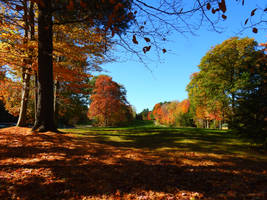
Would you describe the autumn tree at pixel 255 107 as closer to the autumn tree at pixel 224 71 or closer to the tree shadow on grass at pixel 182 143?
the tree shadow on grass at pixel 182 143

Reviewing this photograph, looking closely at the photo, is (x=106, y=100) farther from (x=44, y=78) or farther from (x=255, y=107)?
(x=255, y=107)

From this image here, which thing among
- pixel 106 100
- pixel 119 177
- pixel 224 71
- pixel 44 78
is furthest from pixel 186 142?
pixel 106 100

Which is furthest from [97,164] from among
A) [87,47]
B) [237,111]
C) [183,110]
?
[183,110]

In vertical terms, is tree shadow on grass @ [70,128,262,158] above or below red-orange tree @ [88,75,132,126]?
below

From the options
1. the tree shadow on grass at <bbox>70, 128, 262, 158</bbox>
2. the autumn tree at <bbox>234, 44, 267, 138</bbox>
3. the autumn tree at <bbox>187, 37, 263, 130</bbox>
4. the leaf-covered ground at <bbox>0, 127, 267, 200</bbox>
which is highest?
the autumn tree at <bbox>187, 37, 263, 130</bbox>

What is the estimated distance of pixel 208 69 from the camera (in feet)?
53.3

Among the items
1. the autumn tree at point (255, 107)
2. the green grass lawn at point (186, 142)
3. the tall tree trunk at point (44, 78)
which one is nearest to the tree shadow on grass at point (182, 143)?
the green grass lawn at point (186, 142)

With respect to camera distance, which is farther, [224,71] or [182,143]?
Answer: [224,71]

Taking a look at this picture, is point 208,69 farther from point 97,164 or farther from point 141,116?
point 141,116

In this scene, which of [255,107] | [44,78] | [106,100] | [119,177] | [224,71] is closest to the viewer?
[119,177]

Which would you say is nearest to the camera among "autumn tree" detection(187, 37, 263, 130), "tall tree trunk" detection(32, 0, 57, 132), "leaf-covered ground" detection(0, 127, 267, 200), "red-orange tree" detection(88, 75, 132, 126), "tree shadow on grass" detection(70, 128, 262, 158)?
"leaf-covered ground" detection(0, 127, 267, 200)

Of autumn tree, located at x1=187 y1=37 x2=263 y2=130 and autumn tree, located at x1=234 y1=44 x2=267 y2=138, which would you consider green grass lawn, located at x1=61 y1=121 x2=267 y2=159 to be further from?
autumn tree, located at x1=187 y1=37 x2=263 y2=130

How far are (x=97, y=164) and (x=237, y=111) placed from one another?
6.10 m

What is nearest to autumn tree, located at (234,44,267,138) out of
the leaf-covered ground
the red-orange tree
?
the leaf-covered ground
